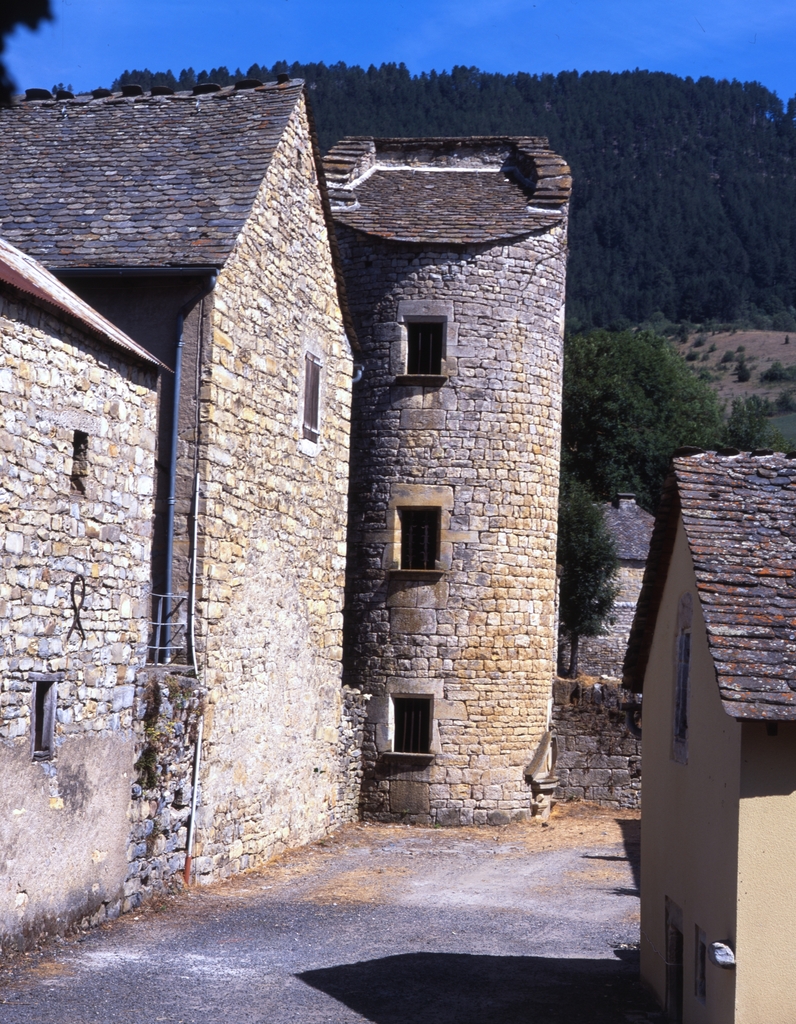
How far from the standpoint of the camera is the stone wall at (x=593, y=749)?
21.1 metres

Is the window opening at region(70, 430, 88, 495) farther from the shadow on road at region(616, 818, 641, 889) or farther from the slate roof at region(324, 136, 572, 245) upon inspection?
the slate roof at region(324, 136, 572, 245)

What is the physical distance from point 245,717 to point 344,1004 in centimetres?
552

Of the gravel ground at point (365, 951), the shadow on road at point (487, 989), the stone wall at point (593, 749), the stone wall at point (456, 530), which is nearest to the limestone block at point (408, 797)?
the stone wall at point (456, 530)

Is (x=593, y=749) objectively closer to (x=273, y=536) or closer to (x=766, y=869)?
(x=273, y=536)

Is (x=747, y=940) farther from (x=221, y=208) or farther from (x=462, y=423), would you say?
(x=462, y=423)

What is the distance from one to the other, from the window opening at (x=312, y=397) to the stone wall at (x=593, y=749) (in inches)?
277

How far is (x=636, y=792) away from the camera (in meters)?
21.0

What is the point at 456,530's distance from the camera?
758 inches

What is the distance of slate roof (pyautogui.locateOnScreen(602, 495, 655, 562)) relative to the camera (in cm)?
4006

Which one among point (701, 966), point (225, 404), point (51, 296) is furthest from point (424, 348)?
point (701, 966)

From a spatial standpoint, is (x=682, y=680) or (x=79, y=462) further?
(x=79, y=462)

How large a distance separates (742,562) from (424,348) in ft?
39.2

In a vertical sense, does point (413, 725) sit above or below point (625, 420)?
below

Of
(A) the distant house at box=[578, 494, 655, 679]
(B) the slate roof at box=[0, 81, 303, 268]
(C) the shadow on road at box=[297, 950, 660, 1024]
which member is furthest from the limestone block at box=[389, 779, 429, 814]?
(A) the distant house at box=[578, 494, 655, 679]
